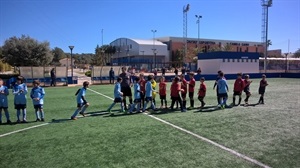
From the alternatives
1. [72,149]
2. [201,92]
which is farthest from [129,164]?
[201,92]

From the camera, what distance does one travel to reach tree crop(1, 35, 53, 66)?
46406 millimetres

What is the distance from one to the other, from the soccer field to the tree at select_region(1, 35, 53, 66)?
131ft

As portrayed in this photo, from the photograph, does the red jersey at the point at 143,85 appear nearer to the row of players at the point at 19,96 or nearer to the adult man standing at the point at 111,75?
the row of players at the point at 19,96

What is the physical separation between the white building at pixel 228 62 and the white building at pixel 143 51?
30769 mm

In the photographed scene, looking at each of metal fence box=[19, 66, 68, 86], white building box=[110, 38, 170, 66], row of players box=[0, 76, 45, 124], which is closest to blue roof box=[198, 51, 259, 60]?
metal fence box=[19, 66, 68, 86]

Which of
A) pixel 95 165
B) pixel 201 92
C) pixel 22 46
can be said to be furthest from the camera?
pixel 22 46

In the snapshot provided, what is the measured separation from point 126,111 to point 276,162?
760cm

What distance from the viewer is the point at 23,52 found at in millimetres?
46688

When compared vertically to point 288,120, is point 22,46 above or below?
above

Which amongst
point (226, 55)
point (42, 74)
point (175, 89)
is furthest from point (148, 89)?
point (226, 55)

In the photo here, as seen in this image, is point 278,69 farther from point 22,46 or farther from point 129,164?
point 129,164

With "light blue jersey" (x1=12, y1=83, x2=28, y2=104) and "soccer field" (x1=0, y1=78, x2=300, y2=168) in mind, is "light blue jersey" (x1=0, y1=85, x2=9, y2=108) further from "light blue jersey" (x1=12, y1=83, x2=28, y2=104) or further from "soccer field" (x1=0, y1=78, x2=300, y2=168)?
"soccer field" (x1=0, y1=78, x2=300, y2=168)

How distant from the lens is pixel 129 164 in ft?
18.5

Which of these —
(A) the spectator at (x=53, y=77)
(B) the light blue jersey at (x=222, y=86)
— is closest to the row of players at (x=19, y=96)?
(B) the light blue jersey at (x=222, y=86)
